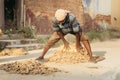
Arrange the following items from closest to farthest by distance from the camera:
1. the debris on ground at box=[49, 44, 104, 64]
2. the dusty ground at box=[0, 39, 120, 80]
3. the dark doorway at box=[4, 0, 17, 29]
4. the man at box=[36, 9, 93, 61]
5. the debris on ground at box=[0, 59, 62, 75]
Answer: the dusty ground at box=[0, 39, 120, 80] < the debris on ground at box=[0, 59, 62, 75] < the man at box=[36, 9, 93, 61] < the debris on ground at box=[49, 44, 104, 64] < the dark doorway at box=[4, 0, 17, 29]

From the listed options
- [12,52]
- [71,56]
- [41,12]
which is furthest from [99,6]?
[71,56]

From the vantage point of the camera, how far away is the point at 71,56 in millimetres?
11516

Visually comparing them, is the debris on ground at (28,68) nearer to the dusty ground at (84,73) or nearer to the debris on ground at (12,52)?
the dusty ground at (84,73)

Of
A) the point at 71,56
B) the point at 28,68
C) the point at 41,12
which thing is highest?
the point at 41,12

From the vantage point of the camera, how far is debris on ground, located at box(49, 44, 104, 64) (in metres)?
11.4

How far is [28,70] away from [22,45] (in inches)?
232

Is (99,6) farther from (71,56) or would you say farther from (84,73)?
(84,73)

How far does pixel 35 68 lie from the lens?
31.2ft

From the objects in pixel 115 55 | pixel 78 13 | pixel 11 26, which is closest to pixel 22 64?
pixel 115 55

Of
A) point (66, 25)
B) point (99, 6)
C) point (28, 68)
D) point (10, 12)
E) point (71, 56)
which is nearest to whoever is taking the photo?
point (28, 68)

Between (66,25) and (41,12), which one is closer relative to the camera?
(66,25)

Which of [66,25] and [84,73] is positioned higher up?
[66,25]

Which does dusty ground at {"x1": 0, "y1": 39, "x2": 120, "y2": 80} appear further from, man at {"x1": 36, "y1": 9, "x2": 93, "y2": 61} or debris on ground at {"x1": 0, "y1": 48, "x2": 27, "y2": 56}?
→ debris on ground at {"x1": 0, "y1": 48, "x2": 27, "y2": 56}

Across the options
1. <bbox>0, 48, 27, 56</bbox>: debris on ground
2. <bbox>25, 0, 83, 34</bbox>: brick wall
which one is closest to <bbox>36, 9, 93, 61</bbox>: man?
<bbox>0, 48, 27, 56</bbox>: debris on ground
